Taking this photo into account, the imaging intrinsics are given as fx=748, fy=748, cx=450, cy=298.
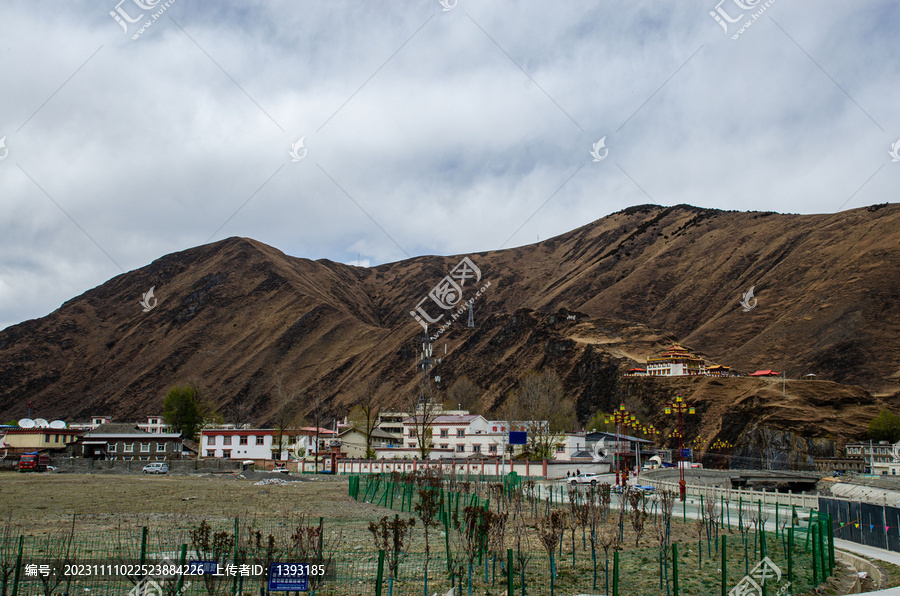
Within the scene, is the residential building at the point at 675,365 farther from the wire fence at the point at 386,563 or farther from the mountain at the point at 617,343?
the wire fence at the point at 386,563

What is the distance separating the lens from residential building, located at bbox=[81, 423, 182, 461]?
79812 millimetres

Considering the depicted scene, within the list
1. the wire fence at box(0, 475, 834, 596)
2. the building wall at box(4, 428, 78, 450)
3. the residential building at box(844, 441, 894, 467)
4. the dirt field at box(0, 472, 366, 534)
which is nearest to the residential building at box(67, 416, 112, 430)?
the building wall at box(4, 428, 78, 450)

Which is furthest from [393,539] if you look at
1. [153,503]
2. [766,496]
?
[766,496]

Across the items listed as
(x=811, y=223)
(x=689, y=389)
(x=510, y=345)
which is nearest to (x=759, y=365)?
(x=689, y=389)

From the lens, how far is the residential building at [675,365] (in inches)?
4518

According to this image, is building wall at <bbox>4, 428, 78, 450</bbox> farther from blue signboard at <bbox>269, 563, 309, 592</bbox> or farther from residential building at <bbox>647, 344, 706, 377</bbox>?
residential building at <bbox>647, 344, 706, 377</bbox>

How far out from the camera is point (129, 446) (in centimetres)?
8106

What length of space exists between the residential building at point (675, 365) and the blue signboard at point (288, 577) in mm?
107515

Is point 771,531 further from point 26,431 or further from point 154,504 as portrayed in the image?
point 26,431

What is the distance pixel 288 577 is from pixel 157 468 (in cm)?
5751

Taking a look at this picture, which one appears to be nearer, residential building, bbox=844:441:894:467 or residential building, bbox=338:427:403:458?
residential building, bbox=844:441:894:467

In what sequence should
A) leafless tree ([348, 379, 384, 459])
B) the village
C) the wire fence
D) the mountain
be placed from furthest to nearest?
the mountain, leafless tree ([348, 379, 384, 459]), the village, the wire fence

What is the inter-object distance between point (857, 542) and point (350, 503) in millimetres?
22426

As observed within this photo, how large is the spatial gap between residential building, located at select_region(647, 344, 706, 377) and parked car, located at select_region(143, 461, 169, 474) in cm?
7448
